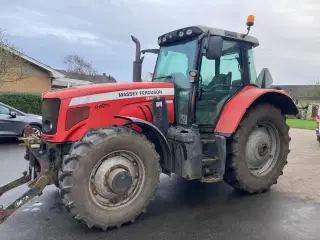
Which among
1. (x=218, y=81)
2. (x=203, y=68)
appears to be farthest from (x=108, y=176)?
(x=218, y=81)

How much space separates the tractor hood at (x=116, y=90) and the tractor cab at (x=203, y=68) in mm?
334

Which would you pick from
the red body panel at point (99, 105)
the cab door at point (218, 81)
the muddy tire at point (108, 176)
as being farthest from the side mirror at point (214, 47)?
the muddy tire at point (108, 176)

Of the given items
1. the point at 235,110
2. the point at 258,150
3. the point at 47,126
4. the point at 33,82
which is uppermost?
the point at 33,82

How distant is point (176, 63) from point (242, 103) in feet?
3.91

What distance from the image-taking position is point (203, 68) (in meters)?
4.75

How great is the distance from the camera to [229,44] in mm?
5059

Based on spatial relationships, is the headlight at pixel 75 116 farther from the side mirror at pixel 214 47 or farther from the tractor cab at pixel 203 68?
the side mirror at pixel 214 47

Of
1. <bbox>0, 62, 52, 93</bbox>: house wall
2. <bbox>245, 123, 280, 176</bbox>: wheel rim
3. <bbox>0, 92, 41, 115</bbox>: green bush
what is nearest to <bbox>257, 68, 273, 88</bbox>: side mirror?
<bbox>245, 123, 280, 176</bbox>: wheel rim

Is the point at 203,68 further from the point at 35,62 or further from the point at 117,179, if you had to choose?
the point at 35,62

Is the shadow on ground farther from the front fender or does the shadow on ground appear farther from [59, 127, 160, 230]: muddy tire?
the front fender

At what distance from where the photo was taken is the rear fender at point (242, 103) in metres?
4.67

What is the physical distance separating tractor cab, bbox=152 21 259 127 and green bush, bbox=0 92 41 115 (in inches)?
546

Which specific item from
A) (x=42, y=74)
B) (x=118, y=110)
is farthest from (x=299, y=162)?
(x=42, y=74)

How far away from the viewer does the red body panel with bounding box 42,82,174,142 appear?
3980 millimetres
